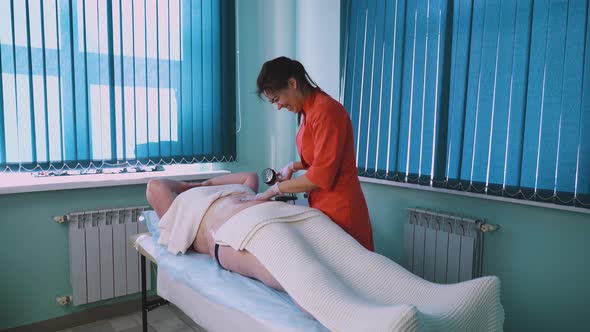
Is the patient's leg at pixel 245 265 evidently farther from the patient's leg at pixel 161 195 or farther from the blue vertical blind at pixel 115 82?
the blue vertical blind at pixel 115 82

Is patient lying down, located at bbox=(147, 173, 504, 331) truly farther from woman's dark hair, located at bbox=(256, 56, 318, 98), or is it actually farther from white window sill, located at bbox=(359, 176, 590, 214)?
white window sill, located at bbox=(359, 176, 590, 214)

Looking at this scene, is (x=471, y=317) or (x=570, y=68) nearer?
(x=471, y=317)

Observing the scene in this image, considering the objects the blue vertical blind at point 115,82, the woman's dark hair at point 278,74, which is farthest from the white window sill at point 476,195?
the blue vertical blind at point 115,82

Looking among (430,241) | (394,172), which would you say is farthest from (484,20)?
(430,241)

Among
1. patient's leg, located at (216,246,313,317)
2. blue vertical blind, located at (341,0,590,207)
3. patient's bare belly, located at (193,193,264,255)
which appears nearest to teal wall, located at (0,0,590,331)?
blue vertical blind, located at (341,0,590,207)

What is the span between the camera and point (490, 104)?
1888 mm

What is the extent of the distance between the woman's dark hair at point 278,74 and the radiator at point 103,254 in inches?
49.9

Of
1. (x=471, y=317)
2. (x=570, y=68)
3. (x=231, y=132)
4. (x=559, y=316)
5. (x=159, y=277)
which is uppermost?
(x=570, y=68)

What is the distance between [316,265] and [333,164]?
457mm

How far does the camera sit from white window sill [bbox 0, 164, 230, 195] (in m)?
2.14

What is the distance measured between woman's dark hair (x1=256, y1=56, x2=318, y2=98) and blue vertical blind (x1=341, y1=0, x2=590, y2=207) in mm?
772

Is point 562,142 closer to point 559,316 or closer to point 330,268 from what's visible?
point 559,316

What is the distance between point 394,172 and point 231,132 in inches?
44.1

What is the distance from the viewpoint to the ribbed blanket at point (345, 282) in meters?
1.01
